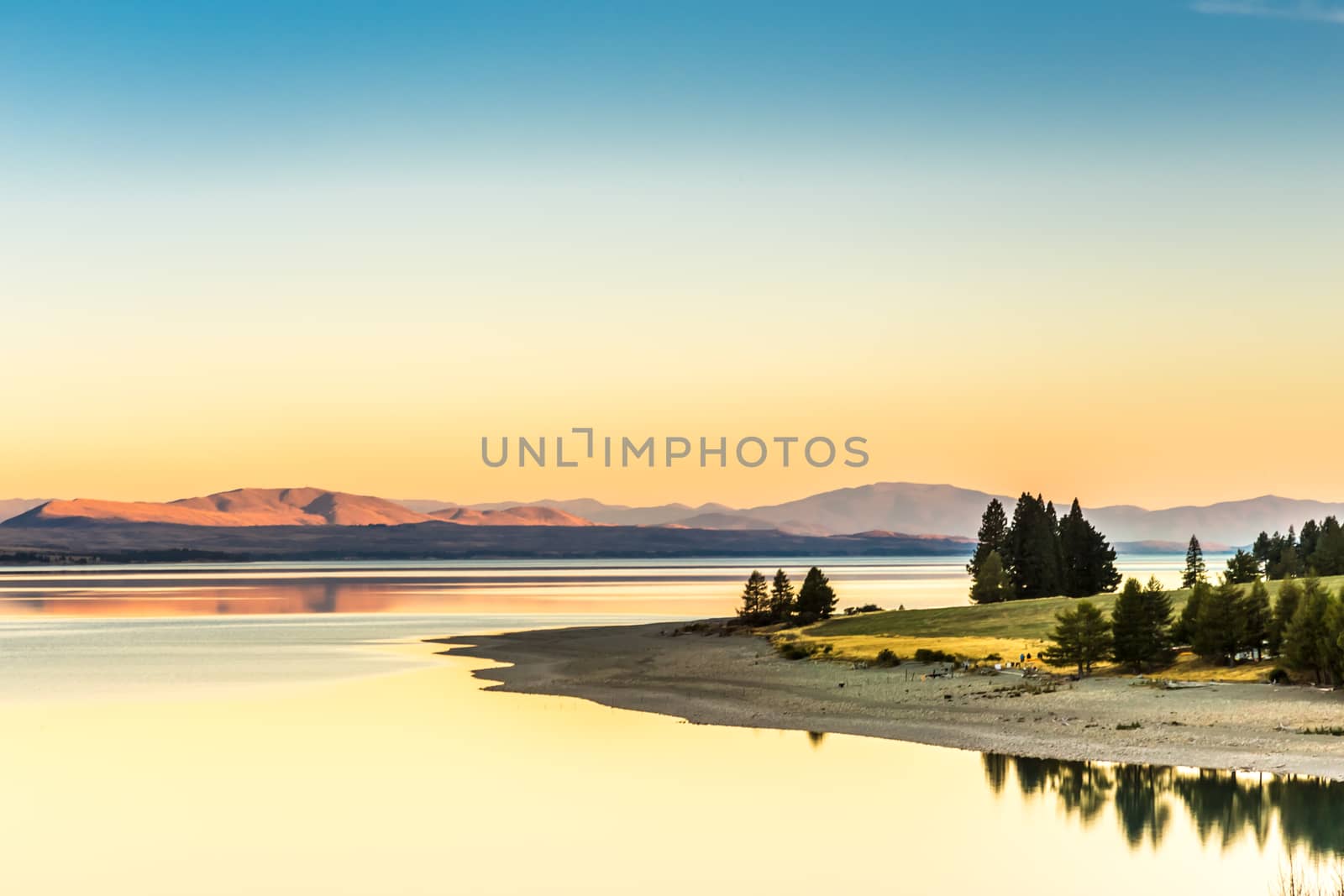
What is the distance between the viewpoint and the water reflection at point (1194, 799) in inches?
1277

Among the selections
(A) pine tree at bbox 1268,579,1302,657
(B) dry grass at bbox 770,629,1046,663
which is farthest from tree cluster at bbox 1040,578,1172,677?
(B) dry grass at bbox 770,629,1046,663

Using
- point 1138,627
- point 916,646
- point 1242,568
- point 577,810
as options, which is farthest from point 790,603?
point 577,810

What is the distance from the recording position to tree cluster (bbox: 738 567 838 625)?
91.5 metres

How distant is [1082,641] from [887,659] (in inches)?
447

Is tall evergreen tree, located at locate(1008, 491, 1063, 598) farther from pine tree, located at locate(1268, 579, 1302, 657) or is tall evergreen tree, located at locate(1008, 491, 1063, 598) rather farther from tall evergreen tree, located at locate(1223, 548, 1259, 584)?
pine tree, located at locate(1268, 579, 1302, 657)

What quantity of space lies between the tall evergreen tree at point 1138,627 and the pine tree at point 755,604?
3975 centimetres

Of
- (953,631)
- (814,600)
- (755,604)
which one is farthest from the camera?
(755,604)

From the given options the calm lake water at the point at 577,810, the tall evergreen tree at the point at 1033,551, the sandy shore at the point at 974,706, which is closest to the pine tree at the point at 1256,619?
the sandy shore at the point at 974,706

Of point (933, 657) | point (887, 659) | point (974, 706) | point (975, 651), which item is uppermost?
point (975, 651)

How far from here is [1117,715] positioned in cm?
4631

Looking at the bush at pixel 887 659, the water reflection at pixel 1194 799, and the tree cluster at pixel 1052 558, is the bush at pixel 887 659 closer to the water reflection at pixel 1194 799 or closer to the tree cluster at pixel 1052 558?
the water reflection at pixel 1194 799

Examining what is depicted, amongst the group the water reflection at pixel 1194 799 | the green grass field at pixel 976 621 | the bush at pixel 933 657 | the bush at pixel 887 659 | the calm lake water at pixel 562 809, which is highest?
the green grass field at pixel 976 621

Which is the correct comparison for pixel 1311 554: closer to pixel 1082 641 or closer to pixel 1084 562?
pixel 1084 562

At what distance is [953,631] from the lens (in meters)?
73.6
